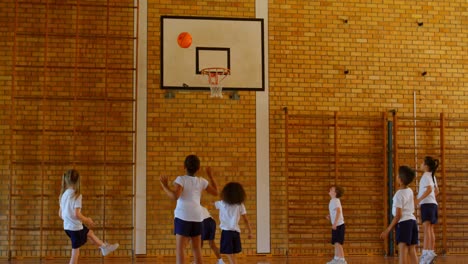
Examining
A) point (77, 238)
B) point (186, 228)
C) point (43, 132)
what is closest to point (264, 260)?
point (77, 238)

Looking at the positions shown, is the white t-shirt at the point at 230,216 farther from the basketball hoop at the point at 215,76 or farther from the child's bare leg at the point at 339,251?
the basketball hoop at the point at 215,76

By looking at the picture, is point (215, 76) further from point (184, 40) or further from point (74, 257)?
point (74, 257)

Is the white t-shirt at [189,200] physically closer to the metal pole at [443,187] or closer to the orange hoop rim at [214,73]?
the orange hoop rim at [214,73]

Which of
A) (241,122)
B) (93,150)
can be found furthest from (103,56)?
(241,122)

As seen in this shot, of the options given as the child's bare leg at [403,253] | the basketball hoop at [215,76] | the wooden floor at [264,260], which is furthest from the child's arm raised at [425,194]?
the basketball hoop at [215,76]

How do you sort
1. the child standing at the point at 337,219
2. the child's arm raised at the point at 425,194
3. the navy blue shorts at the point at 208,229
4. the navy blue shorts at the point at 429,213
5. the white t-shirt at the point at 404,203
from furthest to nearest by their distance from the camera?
the child standing at the point at 337,219
the navy blue shorts at the point at 208,229
the navy blue shorts at the point at 429,213
the child's arm raised at the point at 425,194
the white t-shirt at the point at 404,203

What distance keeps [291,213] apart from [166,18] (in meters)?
4.35

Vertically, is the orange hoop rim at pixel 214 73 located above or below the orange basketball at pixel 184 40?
below

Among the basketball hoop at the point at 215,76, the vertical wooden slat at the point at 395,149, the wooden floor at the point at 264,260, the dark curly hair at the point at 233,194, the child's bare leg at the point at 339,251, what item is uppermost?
the basketball hoop at the point at 215,76

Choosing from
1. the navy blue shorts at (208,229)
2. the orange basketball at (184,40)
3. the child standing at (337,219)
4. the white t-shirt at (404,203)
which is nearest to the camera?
the white t-shirt at (404,203)

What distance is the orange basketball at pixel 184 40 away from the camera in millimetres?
11320

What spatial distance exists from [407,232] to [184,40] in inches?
218

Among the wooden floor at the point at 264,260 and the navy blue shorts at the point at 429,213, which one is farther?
the wooden floor at the point at 264,260

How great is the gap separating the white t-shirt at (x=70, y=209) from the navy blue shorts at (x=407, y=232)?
155 inches
